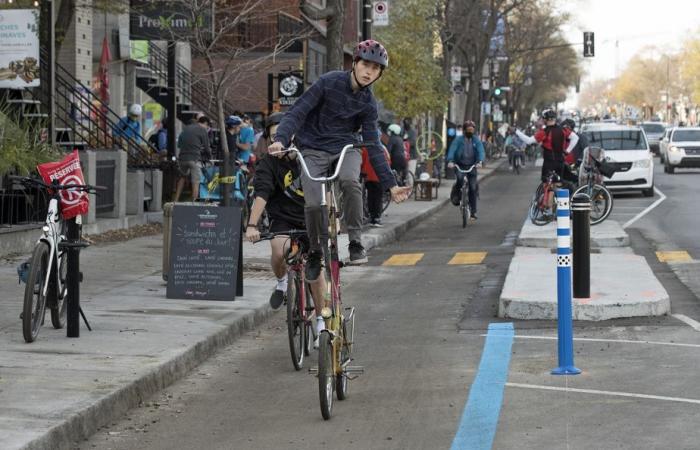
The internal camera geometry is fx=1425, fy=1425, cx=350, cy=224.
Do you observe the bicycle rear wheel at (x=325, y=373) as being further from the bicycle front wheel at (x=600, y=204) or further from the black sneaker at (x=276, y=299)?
the bicycle front wheel at (x=600, y=204)

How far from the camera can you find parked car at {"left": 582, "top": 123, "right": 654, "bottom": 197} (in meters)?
33.7

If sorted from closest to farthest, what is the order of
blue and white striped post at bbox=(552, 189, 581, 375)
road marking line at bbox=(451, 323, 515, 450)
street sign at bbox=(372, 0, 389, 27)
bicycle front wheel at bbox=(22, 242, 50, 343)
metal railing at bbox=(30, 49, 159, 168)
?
road marking line at bbox=(451, 323, 515, 450) < blue and white striped post at bbox=(552, 189, 581, 375) < bicycle front wheel at bbox=(22, 242, 50, 343) < metal railing at bbox=(30, 49, 159, 168) < street sign at bbox=(372, 0, 389, 27)

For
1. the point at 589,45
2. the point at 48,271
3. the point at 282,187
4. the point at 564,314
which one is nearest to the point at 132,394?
the point at 282,187

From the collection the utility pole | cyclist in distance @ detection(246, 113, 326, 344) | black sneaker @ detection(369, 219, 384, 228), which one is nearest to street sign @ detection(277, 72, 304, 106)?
the utility pole

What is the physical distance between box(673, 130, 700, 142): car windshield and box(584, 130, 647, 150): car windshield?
1408 centimetres

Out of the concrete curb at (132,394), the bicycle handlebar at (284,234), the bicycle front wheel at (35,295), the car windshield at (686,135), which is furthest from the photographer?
the car windshield at (686,135)

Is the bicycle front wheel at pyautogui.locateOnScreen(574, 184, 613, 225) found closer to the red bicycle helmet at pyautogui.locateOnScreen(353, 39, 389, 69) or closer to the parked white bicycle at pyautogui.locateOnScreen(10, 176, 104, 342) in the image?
the parked white bicycle at pyautogui.locateOnScreen(10, 176, 104, 342)

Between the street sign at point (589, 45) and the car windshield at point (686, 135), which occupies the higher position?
the street sign at point (589, 45)

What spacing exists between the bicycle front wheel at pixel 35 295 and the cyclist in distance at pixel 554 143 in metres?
14.3

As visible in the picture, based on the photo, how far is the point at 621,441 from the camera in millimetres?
7105

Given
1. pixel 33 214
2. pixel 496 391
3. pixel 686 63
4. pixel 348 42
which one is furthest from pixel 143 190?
pixel 686 63

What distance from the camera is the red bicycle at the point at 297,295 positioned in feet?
30.2

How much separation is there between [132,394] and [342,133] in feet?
6.69

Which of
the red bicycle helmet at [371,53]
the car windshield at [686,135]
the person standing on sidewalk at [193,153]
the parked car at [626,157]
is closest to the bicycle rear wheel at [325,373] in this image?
the red bicycle helmet at [371,53]
